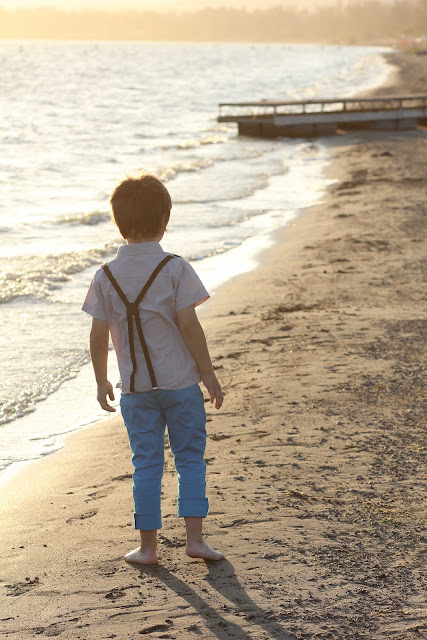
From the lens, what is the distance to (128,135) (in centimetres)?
3158

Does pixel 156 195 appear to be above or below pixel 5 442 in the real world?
above

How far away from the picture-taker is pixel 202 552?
306cm

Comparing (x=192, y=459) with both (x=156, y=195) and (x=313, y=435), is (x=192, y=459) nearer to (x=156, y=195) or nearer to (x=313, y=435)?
(x=156, y=195)

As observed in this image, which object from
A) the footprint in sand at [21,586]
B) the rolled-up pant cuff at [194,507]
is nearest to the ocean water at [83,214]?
the rolled-up pant cuff at [194,507]

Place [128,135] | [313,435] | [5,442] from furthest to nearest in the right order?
1. [128,135]
2. [5,442]
3. [313,435]

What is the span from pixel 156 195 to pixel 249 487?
1511mm

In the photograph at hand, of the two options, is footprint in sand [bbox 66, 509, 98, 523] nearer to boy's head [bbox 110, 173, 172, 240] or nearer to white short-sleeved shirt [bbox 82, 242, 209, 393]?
white short-sleeved shirt [bbox 82, 242, 209, 393]

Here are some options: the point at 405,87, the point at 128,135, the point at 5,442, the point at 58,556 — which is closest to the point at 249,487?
the point at 58,556

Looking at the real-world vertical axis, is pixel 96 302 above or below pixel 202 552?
above

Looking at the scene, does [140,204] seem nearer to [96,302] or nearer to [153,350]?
[96,302]

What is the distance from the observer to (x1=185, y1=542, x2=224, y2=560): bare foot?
10.0 feet

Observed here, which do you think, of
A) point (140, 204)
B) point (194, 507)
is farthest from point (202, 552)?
point (140, 204)

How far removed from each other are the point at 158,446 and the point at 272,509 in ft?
2.27

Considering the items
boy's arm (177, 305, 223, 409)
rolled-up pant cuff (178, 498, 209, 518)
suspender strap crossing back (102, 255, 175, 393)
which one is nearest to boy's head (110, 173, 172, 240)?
suspender strap crossing back (102, 255, 175, 393)
